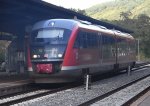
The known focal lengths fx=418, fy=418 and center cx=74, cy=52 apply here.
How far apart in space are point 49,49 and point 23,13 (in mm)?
6408

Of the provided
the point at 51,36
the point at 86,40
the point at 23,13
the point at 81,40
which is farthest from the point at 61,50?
the point at 23,13

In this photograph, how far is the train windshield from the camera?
1856cm

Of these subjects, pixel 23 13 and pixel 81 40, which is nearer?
pixel 81 40

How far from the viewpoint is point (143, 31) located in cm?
9175

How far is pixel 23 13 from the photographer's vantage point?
79.5 feet

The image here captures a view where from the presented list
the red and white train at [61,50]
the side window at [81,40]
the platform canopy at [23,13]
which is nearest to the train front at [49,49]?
the red and white train at [61,50]

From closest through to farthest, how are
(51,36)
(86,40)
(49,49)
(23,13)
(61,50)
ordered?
1. (61,50)
2. (49,49)
3. (51,36)
4. (86,40)
5. (23,13)

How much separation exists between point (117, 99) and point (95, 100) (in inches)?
38.8

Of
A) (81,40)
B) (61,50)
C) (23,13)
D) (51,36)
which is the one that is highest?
(23,13)

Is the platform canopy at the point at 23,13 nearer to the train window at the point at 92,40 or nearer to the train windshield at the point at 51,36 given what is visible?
the train windshield at the point at 51,36

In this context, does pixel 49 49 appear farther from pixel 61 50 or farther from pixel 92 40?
pixel 92 40

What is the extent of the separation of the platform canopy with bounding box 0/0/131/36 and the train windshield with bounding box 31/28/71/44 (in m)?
1.96

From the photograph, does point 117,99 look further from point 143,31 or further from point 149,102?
point 143,31

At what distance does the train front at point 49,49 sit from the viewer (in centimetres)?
1812
